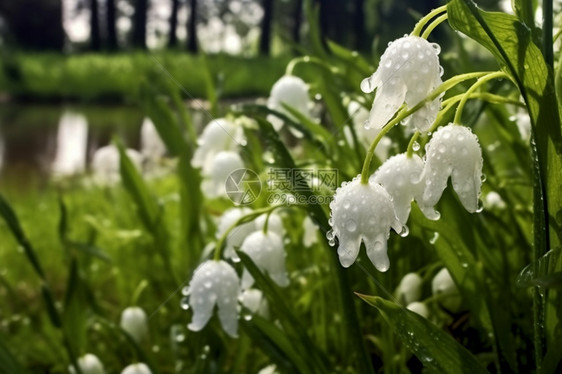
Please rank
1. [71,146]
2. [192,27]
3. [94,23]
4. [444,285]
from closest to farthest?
[444,285], [71,146], [192,27], [94,23]

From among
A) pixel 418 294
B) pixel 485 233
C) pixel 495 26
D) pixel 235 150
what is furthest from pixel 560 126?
pixel 235 150

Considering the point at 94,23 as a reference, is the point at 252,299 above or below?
above

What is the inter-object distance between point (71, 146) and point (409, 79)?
23.3ft

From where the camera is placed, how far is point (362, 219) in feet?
2.31

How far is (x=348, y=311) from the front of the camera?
0.95 meters

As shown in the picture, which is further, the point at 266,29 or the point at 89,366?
the point at 266,29

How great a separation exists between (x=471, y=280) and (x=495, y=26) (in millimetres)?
422

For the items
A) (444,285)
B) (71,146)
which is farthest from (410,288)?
(71,146)

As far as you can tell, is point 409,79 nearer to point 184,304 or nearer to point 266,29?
point 184,304

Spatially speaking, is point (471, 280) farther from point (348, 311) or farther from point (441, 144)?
point (441, 144)

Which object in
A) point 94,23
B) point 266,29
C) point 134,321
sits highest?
point 134,321

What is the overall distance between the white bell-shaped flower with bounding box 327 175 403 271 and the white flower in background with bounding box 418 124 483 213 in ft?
0.15

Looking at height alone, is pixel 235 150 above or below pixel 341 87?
below

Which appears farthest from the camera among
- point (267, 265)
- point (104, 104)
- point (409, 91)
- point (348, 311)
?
point (104, 104)
